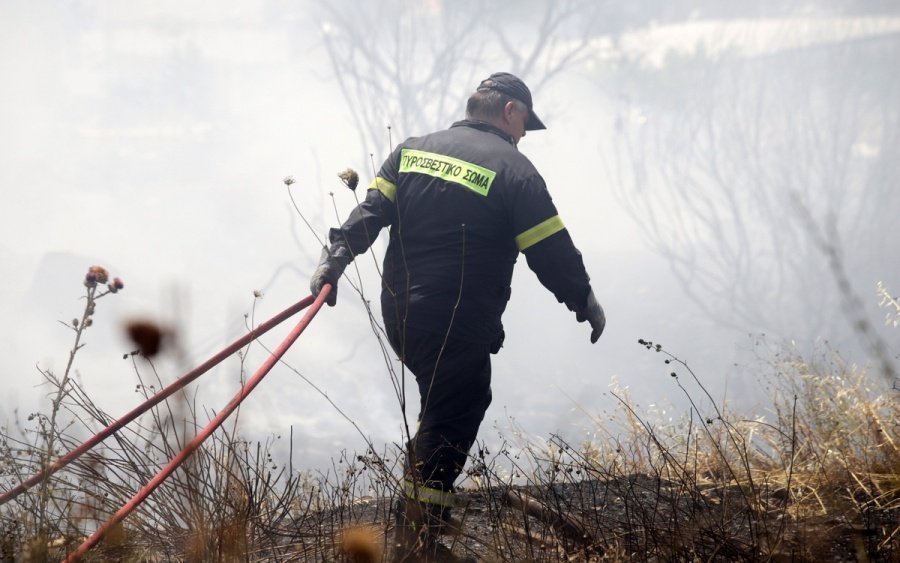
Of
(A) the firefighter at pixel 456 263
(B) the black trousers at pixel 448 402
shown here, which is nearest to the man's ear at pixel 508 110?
(A) the firefighter at pixel 456 263

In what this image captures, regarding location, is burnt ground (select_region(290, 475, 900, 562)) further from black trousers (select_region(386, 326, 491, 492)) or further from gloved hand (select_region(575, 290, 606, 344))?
gloved hand (select_region(575, 290, 606, 344))

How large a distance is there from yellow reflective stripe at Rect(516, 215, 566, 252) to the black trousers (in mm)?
457

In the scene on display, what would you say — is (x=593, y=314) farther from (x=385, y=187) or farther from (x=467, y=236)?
(x=385, y=187)

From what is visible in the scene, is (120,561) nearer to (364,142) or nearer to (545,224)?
(545,224)

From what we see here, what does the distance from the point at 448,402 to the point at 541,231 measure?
0.77 meters

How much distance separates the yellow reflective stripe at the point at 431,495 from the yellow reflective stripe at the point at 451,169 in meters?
1.18

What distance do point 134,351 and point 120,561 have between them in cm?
79

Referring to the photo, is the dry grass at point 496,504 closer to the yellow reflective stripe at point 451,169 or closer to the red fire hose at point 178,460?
the red fire hose at point 178,460

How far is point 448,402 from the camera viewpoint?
2875mm

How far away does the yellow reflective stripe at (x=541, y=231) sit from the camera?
2.91m

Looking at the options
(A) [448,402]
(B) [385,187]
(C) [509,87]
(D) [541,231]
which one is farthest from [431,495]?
(C) [509,87]

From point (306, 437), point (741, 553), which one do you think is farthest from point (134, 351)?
point (306, 437)

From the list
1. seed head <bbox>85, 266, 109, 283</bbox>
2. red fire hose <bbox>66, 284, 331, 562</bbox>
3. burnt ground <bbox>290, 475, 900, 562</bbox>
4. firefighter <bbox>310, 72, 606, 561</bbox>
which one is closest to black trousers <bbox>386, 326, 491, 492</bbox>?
firefighter <bbox>310, 72, 606, 561</bbox>

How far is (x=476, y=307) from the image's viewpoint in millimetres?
2947
